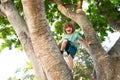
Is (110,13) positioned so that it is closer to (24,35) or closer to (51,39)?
(24,35)

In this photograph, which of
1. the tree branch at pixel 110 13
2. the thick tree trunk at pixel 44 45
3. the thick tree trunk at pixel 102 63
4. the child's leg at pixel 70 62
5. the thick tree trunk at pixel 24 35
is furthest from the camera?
the tree branch at pixel 110 13

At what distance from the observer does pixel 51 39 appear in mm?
4875

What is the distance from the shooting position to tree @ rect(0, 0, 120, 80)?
4.67m

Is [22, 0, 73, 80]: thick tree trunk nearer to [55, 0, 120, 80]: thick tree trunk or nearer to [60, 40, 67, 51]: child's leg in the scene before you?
[60, 40, 67, 51]: child's leg

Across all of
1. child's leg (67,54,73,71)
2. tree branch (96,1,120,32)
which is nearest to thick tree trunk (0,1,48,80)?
child's leg (67,54,73,71)

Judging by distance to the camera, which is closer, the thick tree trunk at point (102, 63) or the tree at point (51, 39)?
the tree at point (51, 39)

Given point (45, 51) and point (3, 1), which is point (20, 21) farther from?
point (45, 51)

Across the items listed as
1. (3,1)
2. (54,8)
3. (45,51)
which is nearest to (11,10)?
(3,1)

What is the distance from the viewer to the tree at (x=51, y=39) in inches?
184

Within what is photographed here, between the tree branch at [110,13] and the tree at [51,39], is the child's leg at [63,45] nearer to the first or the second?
the tree at [51,39]

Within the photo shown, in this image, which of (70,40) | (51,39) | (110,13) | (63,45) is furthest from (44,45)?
(110,13)

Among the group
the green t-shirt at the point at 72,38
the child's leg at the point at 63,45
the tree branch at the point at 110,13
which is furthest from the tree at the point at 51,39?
the child's leg at the point at 63,45

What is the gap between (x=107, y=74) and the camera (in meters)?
6.24

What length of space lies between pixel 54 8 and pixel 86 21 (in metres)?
3.59
